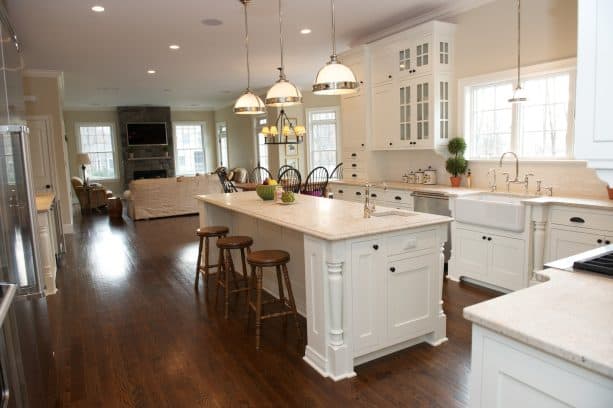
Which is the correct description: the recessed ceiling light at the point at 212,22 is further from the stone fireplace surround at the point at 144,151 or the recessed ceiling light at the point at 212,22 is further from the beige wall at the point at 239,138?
the stone fireplace surround at the point at 144,151

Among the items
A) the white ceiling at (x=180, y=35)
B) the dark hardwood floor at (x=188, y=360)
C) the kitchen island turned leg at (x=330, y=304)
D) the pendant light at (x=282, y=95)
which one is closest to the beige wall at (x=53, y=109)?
the white ceiling at (x=180, y=35)

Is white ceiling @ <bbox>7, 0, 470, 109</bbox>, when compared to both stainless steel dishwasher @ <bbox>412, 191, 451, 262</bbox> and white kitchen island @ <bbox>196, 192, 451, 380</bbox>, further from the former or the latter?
white kitchen island @ <bbox>196, 192, 451, 380</bbox>

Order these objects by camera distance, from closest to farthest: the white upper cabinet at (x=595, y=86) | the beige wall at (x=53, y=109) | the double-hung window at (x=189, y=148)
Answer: the white upper cabinet at (x=595, y=86), the beige wall at (x=53, y=109), the double-hung window at (x=189, y=148)

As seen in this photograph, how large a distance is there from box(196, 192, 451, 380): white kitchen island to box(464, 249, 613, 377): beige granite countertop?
3.70 ft

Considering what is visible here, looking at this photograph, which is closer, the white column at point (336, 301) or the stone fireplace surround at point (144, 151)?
the white column at point (336, 301)

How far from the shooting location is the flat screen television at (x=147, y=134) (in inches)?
527

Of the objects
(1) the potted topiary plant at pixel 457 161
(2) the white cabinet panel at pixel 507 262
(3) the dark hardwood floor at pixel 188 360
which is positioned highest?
(1) the potted topiary plant at pixel 457 161

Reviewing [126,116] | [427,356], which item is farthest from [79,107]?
[427,356]

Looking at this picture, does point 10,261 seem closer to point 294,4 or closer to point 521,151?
point 294,4

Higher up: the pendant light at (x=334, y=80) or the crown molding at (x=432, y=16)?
the crown molding at (x=432, y=16)

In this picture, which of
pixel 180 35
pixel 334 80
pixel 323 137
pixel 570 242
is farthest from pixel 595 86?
pixel 323 137

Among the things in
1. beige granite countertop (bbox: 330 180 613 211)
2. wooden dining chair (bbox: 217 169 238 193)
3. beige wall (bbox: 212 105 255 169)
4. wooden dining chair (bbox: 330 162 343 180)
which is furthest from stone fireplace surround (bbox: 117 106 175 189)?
beige granite countertop (bbox: 330 180 613 211)

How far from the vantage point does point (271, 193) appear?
4137 mm

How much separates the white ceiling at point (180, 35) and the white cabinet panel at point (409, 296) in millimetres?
3035
